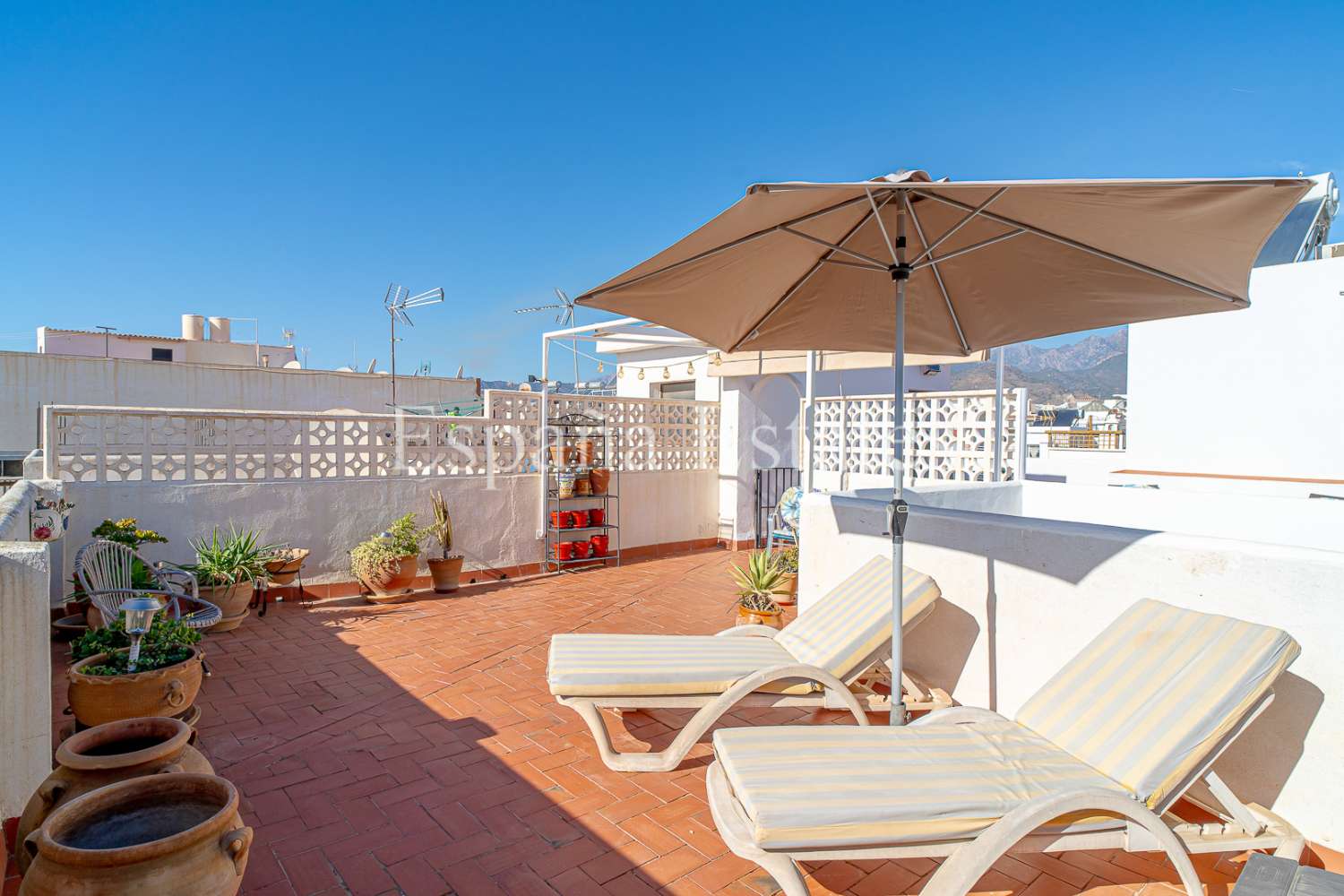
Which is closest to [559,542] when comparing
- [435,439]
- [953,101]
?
[435,439]

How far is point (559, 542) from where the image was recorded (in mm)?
8617

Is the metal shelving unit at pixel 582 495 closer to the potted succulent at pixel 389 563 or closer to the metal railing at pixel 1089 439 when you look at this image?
the potted succulent at pixel 389 563

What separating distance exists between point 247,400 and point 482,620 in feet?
58.8

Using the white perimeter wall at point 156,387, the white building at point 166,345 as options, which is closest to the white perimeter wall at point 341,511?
the white perimeter wall at point 156,387

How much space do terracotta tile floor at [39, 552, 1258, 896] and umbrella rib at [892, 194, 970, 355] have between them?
8.21ft

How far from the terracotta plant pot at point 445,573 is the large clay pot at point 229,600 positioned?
70.9 inches

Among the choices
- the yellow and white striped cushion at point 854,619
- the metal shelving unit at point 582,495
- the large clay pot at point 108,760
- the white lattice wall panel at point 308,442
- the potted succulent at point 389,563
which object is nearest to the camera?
the large clay pot at point 108,760

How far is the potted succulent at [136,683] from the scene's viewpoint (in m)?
3.46

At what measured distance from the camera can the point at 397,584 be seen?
714cm

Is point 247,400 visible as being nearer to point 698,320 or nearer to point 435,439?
point 435,439

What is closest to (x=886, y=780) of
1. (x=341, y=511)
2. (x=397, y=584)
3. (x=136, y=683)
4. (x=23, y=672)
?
(x=23, y=672)

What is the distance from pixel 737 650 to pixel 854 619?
26.0 inches

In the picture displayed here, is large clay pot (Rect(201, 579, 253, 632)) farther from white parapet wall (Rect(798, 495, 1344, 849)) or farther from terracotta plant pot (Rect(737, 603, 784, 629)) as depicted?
white parapet wall (Rect(798, 495, 1344, 849))

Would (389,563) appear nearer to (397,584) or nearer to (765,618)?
(397,584)
